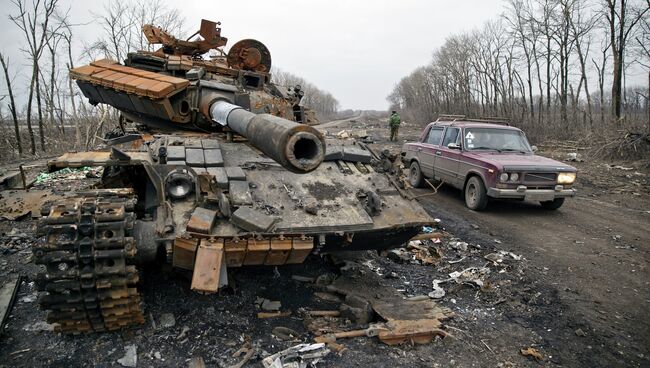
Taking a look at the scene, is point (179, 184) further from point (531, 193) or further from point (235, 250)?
point (531, 193)

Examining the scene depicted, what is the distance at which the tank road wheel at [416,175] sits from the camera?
11.3m

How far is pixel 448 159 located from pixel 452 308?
5.58 m

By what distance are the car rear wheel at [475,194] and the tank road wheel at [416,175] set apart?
75.9 inches

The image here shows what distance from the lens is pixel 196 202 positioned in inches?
168

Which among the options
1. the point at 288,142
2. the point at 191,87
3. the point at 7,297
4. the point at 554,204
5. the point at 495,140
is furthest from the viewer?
the point at 495,140

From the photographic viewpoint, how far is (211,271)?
370 cm

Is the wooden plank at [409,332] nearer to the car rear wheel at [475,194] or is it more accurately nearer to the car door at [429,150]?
the car rear wheel at [475,194]

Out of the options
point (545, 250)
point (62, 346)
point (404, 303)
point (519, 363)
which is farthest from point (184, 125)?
point (545, 250)

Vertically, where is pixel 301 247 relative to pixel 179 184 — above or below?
below

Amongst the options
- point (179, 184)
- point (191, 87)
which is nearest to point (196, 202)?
point (179, 184)

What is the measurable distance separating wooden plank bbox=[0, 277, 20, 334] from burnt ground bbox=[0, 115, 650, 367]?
80mm

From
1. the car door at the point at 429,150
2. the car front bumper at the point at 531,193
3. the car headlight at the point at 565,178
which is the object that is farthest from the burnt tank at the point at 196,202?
the car door at the point at 429,150

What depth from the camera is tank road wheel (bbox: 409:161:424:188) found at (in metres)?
11.3

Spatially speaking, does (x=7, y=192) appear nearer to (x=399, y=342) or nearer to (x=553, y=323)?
(x=399, y=342)
